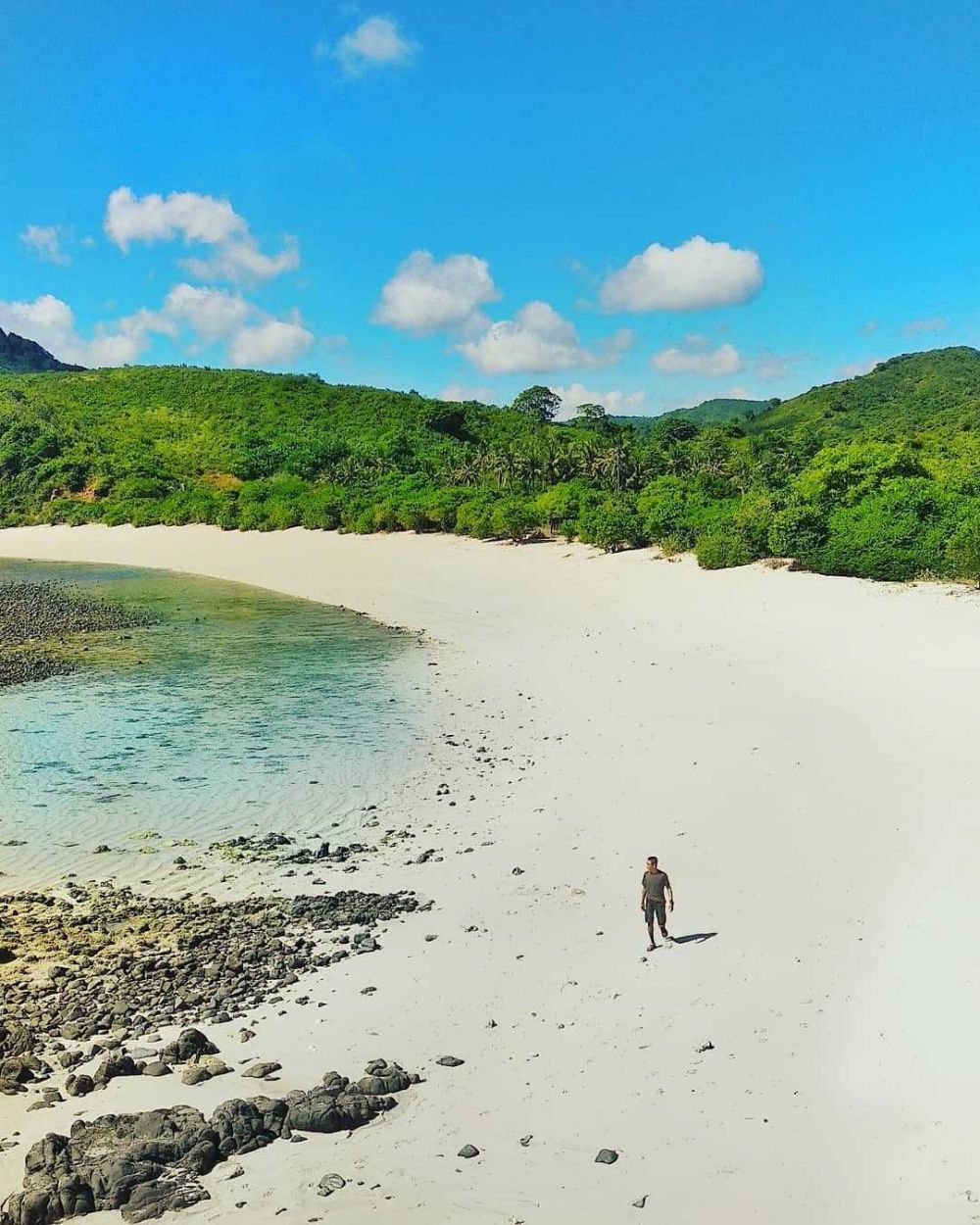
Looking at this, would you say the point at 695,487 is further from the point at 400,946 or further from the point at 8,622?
the point at 400,946

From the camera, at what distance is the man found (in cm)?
1065

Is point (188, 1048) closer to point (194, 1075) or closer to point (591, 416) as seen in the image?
point (194, 1075)

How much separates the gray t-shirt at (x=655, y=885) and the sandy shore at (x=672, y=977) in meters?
0.61

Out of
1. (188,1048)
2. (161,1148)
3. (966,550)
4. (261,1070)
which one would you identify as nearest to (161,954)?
(188,1048)

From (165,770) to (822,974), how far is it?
534 inches

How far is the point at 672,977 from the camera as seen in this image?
9.98 m

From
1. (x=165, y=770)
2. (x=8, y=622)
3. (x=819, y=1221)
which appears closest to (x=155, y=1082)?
(x=819, y=1221)

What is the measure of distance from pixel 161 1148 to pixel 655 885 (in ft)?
18.8

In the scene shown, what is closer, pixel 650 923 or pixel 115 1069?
pixel 115 1069

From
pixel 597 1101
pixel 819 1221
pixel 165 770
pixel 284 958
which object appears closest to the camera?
pixel 819 1221

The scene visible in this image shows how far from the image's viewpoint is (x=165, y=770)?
18891 mm

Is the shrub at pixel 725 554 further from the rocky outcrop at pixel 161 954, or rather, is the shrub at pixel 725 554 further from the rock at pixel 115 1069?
the rock at pixel 115 1069

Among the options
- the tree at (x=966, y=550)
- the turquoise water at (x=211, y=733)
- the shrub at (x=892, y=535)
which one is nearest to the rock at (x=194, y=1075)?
the turquoise water at (x=211, y=733)

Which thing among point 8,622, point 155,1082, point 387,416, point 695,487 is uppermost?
point 387,416
